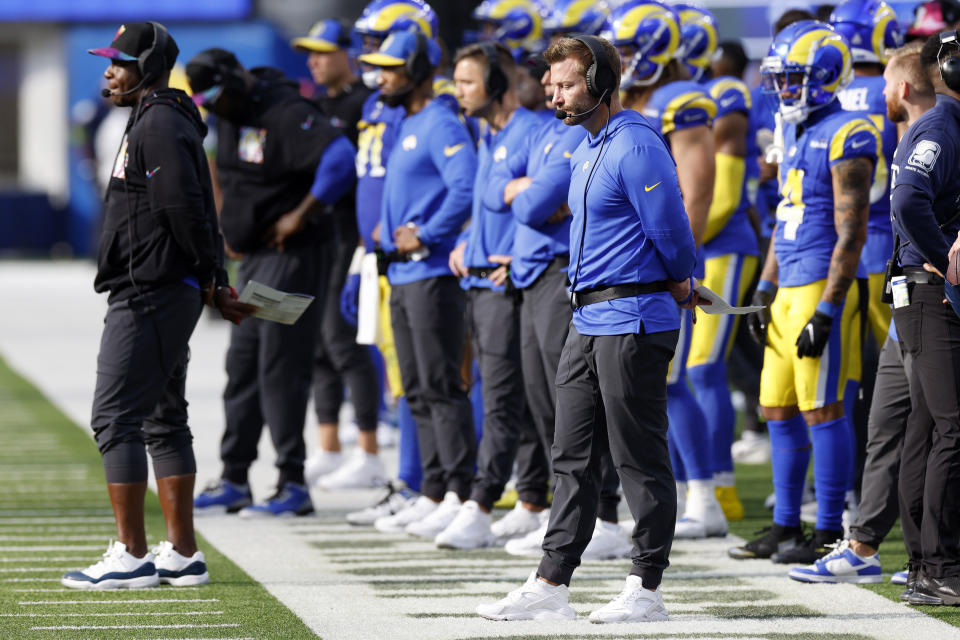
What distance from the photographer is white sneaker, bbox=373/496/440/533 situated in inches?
305

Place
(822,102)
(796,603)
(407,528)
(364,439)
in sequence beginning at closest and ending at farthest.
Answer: (796,603), (822,102), (407,528), (364,439)

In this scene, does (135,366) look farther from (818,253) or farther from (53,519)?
(818,253)

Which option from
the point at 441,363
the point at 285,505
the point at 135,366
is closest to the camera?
the point at 135,366

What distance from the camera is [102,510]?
27.3 ft

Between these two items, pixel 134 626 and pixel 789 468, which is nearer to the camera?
pixel 134 626

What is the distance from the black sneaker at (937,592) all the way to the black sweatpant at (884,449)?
0.46m

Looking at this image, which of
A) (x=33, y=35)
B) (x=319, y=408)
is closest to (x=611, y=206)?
(x=319, y=408)

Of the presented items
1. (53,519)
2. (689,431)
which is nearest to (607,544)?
(689,431)

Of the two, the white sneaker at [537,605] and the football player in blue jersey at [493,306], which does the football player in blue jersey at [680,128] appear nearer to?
the football player in blue jersey at [493,306]

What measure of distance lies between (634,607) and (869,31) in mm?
3337

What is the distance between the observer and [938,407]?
586cm

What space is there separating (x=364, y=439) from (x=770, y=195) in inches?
109

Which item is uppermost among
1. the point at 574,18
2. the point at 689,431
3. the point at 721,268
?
the point at 574,18

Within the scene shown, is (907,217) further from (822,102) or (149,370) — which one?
(149,370)
